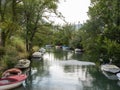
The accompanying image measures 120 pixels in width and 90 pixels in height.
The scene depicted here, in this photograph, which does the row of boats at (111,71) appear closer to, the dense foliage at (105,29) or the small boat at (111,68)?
the small boat at (111,68)

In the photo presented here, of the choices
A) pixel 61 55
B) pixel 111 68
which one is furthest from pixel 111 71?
pixel 61 55

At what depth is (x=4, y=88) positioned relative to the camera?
17953 mm

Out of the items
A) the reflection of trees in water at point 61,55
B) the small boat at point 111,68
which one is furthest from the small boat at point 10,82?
the reflection of trees in water at point 61,55

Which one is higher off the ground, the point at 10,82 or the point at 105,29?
the point at 105,29

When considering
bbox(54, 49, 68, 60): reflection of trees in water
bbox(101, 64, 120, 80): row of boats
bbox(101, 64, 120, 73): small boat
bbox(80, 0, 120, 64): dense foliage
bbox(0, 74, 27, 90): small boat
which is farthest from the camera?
bbox(54, 49, 68, 60): reflection of trees in water

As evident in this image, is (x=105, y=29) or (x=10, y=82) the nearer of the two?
(x=10, y=82)

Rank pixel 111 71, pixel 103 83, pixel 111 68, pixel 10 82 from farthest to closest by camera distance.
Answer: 1. pixel 111 68
2. pixel 111 71
3. pixel 103 83
4. pixel 10 82

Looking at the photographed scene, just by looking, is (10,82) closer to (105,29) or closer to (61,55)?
(105,29)

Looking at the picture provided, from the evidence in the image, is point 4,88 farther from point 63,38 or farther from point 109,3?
point 63,38

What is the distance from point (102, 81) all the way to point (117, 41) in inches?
240

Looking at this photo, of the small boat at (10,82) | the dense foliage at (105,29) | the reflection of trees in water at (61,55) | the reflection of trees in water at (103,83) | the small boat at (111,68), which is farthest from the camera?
the reflection of trees in water at (61,55)

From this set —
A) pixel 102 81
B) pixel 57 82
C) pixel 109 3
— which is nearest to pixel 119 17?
pixel 109 3

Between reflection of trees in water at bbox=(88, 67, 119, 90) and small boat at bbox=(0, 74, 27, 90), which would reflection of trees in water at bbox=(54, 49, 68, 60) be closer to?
reflection of trees in water at bbox=(88, 67, 119, 90)

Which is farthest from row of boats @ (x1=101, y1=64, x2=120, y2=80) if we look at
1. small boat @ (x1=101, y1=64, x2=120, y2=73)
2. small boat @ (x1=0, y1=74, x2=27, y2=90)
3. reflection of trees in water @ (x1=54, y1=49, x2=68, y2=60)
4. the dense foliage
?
reflection of trees in water @ (x1=54, y1=49, x2=68, y2=60)
